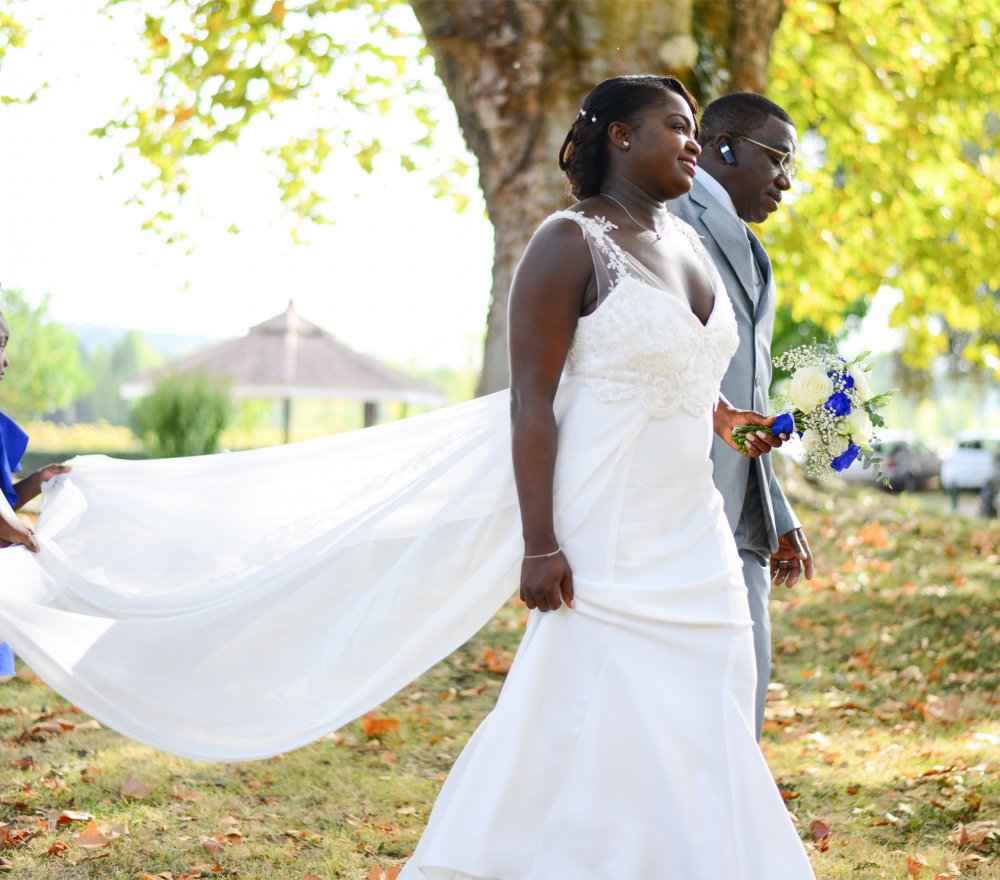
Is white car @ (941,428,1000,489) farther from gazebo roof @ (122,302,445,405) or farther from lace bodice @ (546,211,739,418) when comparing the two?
lace bodice @ (546,211,739,418)

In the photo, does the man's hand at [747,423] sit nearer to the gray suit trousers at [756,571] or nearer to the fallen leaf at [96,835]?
the gray suit trousers at [756,571]

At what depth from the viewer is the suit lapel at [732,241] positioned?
171 inches

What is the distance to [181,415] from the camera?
988 inches

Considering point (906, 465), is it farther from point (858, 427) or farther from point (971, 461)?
point (858, 427)

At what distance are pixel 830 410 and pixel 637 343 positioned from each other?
0.95 m

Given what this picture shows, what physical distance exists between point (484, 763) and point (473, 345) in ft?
365

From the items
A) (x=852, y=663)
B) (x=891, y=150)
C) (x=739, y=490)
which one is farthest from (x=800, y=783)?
(x=891, y=150)

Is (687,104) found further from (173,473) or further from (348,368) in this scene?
(348,368)

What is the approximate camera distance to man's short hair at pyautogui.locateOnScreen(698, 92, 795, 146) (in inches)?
181

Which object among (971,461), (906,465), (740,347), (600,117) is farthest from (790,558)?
(906,465)

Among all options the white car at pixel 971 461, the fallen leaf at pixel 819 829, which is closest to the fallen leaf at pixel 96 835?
the fallen leaf at pixel 819 829

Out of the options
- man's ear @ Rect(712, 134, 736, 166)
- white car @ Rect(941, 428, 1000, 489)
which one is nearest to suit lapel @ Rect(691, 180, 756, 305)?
man's ear @ Rect(712, 134, 736, 166)

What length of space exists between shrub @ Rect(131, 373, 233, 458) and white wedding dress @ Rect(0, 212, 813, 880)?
20791 millimetres

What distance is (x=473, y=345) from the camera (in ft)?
375
